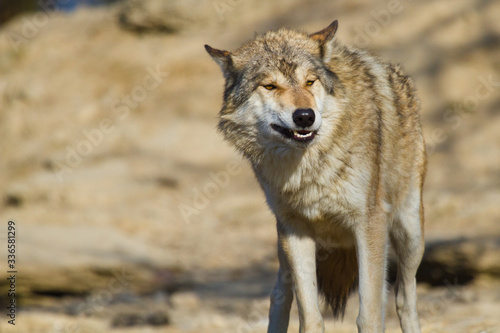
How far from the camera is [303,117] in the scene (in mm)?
3604

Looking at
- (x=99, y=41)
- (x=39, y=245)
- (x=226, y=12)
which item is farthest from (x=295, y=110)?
(x=99, y=41)

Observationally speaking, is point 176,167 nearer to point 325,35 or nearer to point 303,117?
point 325,35

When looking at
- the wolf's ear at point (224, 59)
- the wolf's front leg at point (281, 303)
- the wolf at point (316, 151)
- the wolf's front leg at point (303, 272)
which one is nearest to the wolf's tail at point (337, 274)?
the wolf at point (316, 151)

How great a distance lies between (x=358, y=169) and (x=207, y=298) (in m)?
3.84

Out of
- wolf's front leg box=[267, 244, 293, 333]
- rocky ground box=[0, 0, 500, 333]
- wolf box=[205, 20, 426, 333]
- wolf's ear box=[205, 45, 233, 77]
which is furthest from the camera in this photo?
rocky ground box=[0, 0, 500, 333]

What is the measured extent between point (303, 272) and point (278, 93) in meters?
1.14

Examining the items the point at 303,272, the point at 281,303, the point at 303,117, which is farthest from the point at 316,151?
the point at 281,303

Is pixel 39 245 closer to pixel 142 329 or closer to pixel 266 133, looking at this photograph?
pixel 142 329

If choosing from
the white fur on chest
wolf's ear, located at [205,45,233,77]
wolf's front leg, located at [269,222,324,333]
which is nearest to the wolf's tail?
wolf's front leg, located at [269,222,324,333]

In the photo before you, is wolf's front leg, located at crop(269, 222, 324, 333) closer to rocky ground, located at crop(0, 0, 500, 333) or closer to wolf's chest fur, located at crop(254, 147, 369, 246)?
wolf's chest fur, located at crop(254, 147, 369, 246)

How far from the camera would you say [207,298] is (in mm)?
7238

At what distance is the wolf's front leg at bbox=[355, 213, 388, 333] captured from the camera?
12.7ft

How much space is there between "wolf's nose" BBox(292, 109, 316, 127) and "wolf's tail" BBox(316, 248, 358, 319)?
112 cm

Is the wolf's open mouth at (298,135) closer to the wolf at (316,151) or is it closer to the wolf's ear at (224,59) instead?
→ the wolf at (316,151)
